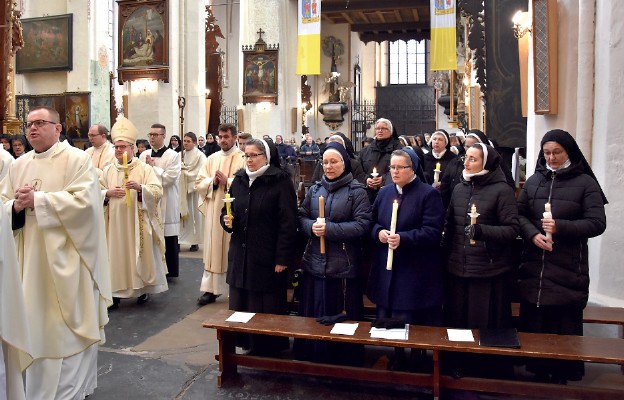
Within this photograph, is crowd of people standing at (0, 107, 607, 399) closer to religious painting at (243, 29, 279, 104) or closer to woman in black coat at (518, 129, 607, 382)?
woman in black coat at (518, 129, 607, 382)

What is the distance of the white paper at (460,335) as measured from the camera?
403 centimetres

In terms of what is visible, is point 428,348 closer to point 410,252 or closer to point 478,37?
point 410,252

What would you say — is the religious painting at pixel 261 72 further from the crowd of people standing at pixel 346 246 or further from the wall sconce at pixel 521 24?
the crowd of people standing at pixel 346 246

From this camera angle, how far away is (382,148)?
677cm

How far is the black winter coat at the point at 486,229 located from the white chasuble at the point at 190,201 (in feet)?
22.1

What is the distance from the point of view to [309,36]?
1495 centimetres

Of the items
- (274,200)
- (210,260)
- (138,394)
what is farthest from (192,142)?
(138,394)

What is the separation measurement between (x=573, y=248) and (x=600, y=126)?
235cm

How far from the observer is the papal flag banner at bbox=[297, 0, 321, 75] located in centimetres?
1480

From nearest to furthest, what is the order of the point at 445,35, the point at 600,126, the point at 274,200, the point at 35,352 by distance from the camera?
the point at 35,352
the point at 274,200
the point at 600,126
the point at 445,35

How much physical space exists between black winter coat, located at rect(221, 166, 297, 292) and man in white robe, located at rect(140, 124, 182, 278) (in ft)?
11.1

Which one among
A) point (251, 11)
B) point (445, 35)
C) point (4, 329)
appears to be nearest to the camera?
point (4, 329)

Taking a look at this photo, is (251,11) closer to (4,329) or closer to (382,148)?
(382,148)

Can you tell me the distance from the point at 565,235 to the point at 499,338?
2.83 ft
